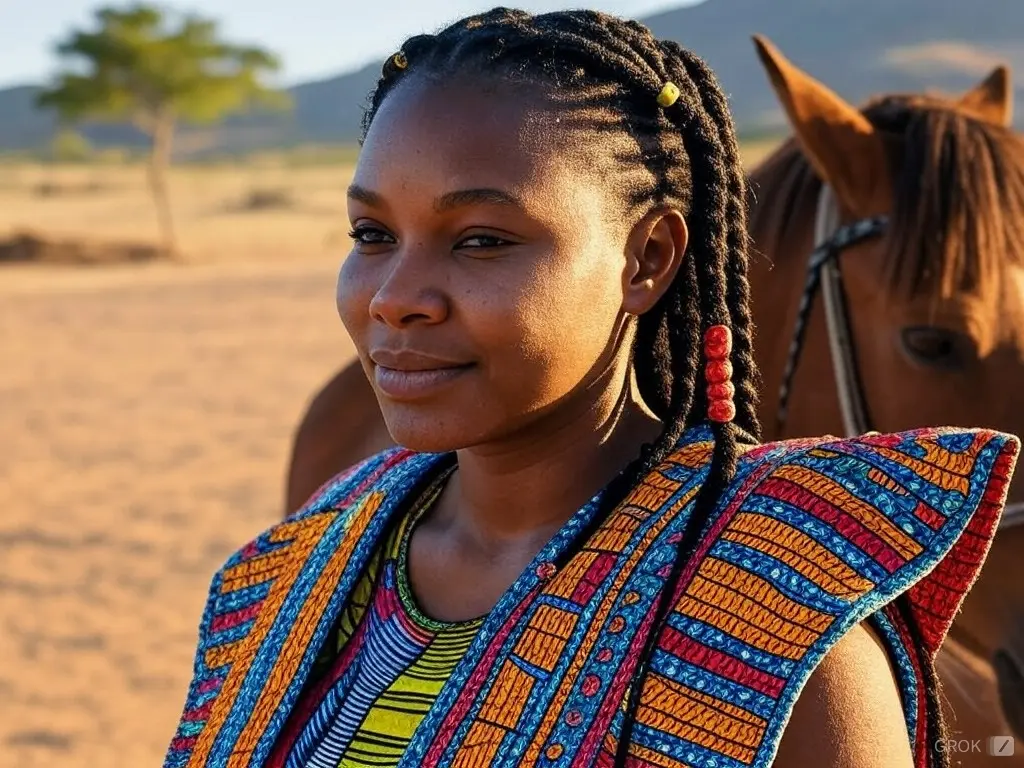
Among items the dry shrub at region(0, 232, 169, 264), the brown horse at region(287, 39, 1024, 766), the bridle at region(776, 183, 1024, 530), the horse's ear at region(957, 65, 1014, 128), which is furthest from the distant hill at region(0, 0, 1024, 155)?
the bridle at region(776, 183, 1024, 530)

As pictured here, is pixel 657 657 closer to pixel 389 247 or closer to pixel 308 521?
pixel 389 247

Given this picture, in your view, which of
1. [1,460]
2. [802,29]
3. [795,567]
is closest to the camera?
[795,567]

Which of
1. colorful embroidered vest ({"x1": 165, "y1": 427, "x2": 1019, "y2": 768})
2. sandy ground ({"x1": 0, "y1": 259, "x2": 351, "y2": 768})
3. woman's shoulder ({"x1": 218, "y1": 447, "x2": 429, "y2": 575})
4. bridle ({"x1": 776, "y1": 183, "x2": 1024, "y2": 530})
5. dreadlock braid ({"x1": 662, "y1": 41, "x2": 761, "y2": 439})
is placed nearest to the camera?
colorful embroidered vest ({"x1": 165, "y1": 427, "x2": 1019, "y2": 768})

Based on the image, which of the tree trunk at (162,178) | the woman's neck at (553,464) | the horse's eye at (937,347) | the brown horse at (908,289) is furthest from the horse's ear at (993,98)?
the tree trunk at (162,178)

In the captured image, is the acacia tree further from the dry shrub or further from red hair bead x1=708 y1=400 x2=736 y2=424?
red hair bead x1=708 y1=400 x2=736 y2=424

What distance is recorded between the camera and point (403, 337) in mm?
1471

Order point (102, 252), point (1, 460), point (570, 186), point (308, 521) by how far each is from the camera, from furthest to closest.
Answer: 1. point (102, 252)
2. point (1, 460)
3. point (308, 521)
4. point (570, 186)

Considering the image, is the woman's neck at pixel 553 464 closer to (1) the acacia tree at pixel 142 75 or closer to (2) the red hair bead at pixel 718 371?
(2) the red hair bead at pixel 718 371

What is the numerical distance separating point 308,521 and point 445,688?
57 cm

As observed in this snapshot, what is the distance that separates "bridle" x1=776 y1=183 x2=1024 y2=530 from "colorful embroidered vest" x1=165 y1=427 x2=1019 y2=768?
3.82ft

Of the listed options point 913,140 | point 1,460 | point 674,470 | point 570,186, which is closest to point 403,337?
point 570,186

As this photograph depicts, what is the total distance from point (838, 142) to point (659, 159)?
4.55 feet

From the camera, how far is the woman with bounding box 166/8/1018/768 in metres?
1.35

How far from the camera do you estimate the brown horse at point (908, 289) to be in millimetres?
2457
